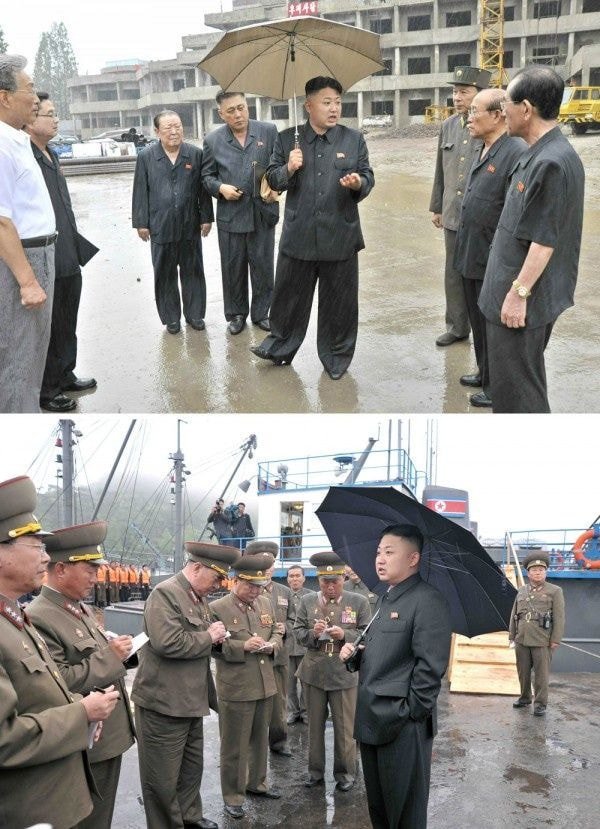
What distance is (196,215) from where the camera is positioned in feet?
Result: 18.8

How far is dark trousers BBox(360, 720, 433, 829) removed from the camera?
119 inches

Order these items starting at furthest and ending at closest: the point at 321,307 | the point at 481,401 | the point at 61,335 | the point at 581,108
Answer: the point at 581,108, the point at 321,307, the point at 61,335, the point at 481,401

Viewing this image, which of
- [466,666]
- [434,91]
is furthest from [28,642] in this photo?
[434,91]

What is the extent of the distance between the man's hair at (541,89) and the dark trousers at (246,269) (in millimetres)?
2490

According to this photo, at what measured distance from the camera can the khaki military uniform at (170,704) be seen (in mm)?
3598

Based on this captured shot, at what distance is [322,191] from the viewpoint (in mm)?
4820

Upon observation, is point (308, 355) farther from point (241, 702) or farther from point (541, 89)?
point (541, 89)

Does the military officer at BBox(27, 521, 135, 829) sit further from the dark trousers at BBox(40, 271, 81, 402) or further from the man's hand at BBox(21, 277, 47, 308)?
the dark trousers at BBox(40, 271, 81, 402)

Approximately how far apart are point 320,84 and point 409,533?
2.69 meters

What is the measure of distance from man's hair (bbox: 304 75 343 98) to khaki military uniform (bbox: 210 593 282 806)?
2746mm

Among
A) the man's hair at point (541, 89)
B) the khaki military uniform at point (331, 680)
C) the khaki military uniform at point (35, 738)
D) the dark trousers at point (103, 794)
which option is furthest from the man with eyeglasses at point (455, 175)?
the khaki military uniform at point (35, 738)

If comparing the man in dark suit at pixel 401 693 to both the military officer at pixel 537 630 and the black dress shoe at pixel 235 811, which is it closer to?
the black dress shoe at pixel 235 811

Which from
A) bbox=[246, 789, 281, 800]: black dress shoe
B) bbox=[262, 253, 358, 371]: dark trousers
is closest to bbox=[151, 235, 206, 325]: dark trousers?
bbox=[262, 253, 358, 371]: dark trousers

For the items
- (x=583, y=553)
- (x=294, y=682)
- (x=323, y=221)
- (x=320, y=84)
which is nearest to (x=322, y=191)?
(x=323, y=221)
